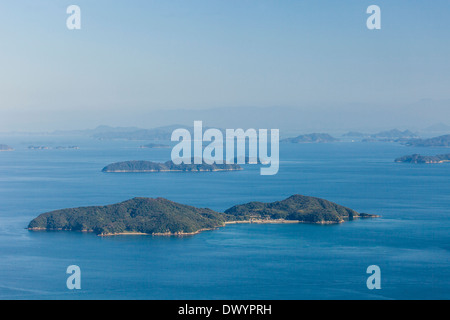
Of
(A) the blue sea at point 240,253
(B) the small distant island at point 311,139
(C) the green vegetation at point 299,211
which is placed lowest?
(A) the blue sea at point 240,253

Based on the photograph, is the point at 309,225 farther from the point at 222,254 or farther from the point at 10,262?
the point at 10,262

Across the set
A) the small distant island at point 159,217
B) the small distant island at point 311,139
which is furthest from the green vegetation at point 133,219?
the small distant island at point 311,139

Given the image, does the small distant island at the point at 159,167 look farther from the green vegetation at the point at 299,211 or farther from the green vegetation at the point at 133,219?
the green vegetation at the point at 133,219

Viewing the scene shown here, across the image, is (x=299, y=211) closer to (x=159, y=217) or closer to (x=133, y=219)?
(x=159, y=217)

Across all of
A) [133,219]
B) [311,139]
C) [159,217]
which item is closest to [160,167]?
[133,219]

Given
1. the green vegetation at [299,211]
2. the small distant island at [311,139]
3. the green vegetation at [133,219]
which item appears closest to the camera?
the green vegetation at [133,219]

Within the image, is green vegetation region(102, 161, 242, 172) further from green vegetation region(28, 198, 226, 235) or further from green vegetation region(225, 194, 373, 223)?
green vegetation region(28, 198, 226, 235)
